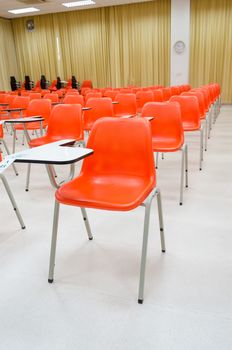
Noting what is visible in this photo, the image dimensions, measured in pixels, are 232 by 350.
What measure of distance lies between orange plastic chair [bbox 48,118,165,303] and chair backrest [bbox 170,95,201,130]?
6.69 feet

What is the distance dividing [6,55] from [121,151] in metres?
13.4

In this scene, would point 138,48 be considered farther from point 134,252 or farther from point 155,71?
point 134,252

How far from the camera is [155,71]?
11672 millimetres

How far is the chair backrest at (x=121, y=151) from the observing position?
68.5 inches

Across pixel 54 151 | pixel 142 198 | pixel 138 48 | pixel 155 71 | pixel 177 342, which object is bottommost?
pixel 177 342

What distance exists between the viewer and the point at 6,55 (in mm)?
13195

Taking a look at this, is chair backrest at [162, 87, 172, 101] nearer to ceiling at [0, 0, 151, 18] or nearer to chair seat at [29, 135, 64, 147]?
chair seat at [29, 135, 64, 147]

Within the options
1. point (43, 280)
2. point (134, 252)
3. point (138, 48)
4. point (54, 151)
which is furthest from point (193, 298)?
point (138, 48)

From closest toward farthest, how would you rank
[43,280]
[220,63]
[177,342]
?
[177,342] → [43,280] → [220,63]

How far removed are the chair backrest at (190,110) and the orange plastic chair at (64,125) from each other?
1.28 metres

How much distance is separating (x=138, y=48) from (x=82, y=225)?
426 inches

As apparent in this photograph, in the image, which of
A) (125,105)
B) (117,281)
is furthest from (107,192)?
(125,105)

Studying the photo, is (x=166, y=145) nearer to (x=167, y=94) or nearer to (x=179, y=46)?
(x=167, y=94)

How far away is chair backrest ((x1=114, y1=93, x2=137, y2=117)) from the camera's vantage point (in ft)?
15.8
